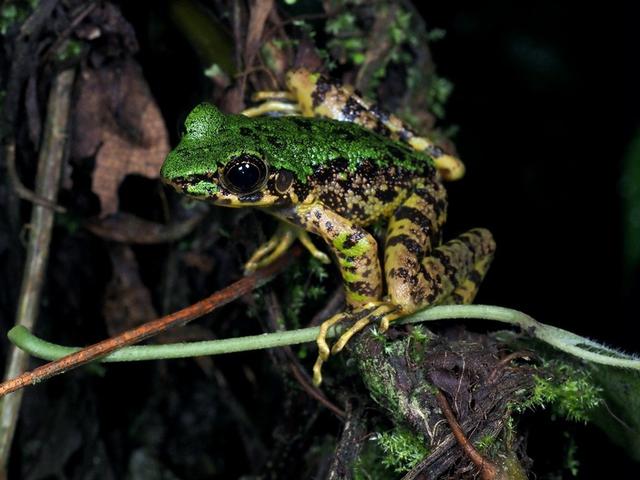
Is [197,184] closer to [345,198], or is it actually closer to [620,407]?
[345,198]

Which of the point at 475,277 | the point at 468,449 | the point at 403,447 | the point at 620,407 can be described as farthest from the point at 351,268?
the point at 620,407

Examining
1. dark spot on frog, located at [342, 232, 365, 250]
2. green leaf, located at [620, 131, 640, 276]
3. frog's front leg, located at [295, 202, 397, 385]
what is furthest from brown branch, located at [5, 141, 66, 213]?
green leaf, located at [620, 131, 640, 276]

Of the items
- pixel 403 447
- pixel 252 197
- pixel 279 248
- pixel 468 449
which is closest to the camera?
pixel 468 449

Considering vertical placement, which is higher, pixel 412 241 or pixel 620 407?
pixel 412 241

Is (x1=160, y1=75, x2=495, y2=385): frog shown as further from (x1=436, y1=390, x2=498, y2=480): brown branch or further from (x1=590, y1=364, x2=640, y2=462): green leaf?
(x1=590, y1=364, x2=640, y2=462): green leaf

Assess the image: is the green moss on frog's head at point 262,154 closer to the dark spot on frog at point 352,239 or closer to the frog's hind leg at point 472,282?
the dark spot on frog at point 352,239

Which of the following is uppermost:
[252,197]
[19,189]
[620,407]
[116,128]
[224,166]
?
[116,128]

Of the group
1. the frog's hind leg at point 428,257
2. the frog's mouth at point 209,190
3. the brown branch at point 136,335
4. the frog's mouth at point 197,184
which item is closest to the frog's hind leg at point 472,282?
the frog's hind leg at point 428,257
